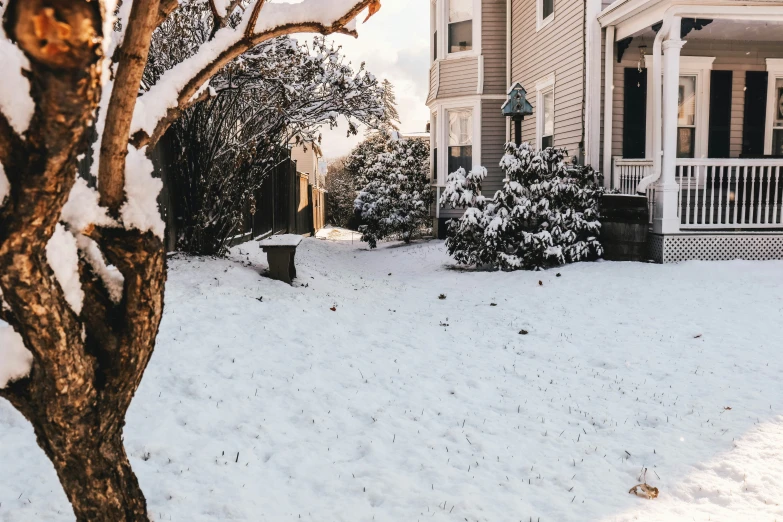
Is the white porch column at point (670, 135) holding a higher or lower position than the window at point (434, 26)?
lower

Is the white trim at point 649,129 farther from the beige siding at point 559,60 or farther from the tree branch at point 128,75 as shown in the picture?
the tree branch at point 128,75

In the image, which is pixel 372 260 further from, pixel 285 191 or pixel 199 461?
pixel 199 461

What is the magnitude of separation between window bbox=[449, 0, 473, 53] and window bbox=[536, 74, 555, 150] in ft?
10.7

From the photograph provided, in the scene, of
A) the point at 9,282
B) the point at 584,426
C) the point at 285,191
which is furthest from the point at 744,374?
the point at 285,191

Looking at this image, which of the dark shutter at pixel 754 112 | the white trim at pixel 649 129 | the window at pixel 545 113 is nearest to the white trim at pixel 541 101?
the window at pixel 545 113

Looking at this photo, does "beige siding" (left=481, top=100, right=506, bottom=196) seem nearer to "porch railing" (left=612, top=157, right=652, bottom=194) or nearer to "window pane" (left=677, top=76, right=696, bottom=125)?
"window pane" (left=677, top=76, right=696, bottom=125)

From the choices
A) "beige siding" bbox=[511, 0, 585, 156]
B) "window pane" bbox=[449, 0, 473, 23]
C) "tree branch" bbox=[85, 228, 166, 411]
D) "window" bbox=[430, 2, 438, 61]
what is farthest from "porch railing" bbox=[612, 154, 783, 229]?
"tree branch" bbox=[85, 228, 166, 411]

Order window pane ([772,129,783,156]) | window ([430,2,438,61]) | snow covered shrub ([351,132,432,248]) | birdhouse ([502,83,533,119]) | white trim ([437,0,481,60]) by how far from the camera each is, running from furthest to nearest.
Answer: snow covered shrub ([351,132,432,248]) < window ([430,2,438,61]) < white trim ([437,0,481,60]) < window pane ([772,129,783,156]) < birdhouse ([502,83,533,119])

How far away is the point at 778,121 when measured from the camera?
12.9 metres

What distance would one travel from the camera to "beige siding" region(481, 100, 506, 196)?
56.2 ft

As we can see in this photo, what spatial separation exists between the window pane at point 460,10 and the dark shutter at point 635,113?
623 centimetres

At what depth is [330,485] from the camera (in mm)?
3697

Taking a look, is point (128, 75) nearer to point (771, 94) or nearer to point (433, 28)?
point (771, 94)

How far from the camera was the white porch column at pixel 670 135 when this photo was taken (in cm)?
991
